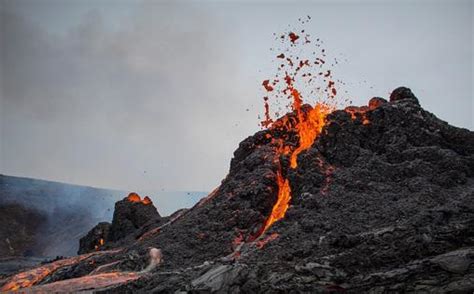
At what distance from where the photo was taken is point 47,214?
68.1 m

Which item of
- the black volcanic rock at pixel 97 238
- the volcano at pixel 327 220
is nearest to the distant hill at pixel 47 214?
the black volcanic rock at pixel 97 238

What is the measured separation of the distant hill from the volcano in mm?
43235

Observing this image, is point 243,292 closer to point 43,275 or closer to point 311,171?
point 311,171

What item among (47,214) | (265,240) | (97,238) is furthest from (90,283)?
(47,214)

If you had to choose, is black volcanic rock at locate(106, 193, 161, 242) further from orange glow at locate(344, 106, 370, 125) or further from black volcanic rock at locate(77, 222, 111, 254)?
orange glow at locate(344, 106, 370, 125)

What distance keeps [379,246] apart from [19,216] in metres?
64.8

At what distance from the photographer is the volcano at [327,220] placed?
1074cm

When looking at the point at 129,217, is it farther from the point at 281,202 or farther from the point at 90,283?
the point at 90,283

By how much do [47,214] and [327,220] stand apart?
64488mm

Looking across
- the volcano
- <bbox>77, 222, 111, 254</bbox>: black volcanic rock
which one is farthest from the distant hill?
the volcano

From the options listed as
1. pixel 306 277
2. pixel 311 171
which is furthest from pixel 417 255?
pixel 311 171

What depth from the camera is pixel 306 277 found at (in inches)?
422

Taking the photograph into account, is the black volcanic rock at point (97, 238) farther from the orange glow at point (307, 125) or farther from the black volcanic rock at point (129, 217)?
the orange glow at point (307, 125)

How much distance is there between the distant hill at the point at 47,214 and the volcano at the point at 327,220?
1702 inches
